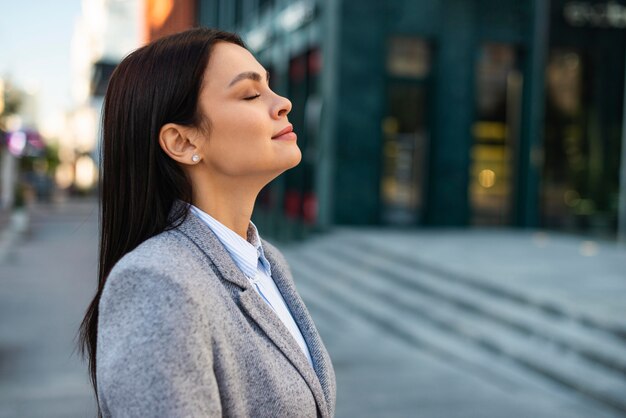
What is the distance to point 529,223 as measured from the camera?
15.6 m

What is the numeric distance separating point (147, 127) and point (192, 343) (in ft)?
1.39

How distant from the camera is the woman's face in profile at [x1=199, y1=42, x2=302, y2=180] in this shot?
4.53 feet

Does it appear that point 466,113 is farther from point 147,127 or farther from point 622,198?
point 147,127

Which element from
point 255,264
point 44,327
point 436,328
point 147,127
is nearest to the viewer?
point 147,127

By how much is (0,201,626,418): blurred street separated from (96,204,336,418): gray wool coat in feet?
14.5

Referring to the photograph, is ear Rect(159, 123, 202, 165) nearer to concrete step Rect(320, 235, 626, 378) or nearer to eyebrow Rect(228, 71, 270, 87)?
eyebrow Rect(228, 71, 270, 87)

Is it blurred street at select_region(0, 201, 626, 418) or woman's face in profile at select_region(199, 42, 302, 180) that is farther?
blurred street at select_region(0, 201, 626, 418)

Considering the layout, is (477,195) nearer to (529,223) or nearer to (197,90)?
(529,223)

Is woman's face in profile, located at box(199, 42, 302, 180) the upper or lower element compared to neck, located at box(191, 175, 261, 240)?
upper

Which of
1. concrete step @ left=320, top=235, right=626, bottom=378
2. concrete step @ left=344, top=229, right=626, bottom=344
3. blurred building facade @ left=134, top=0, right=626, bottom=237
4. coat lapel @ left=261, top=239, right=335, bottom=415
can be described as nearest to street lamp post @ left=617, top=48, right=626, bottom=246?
blurred building facade @ left=134, top=0, right=626, bottom=237

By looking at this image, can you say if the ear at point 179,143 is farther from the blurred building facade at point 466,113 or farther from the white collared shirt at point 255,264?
the blurred building facade at point 466,113

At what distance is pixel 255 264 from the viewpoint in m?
1.49

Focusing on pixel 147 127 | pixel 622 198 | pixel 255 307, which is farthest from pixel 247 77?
pixel 622 198

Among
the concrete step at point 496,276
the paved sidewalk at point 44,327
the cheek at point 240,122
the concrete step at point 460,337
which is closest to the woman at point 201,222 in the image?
the cheek at point 240,122
